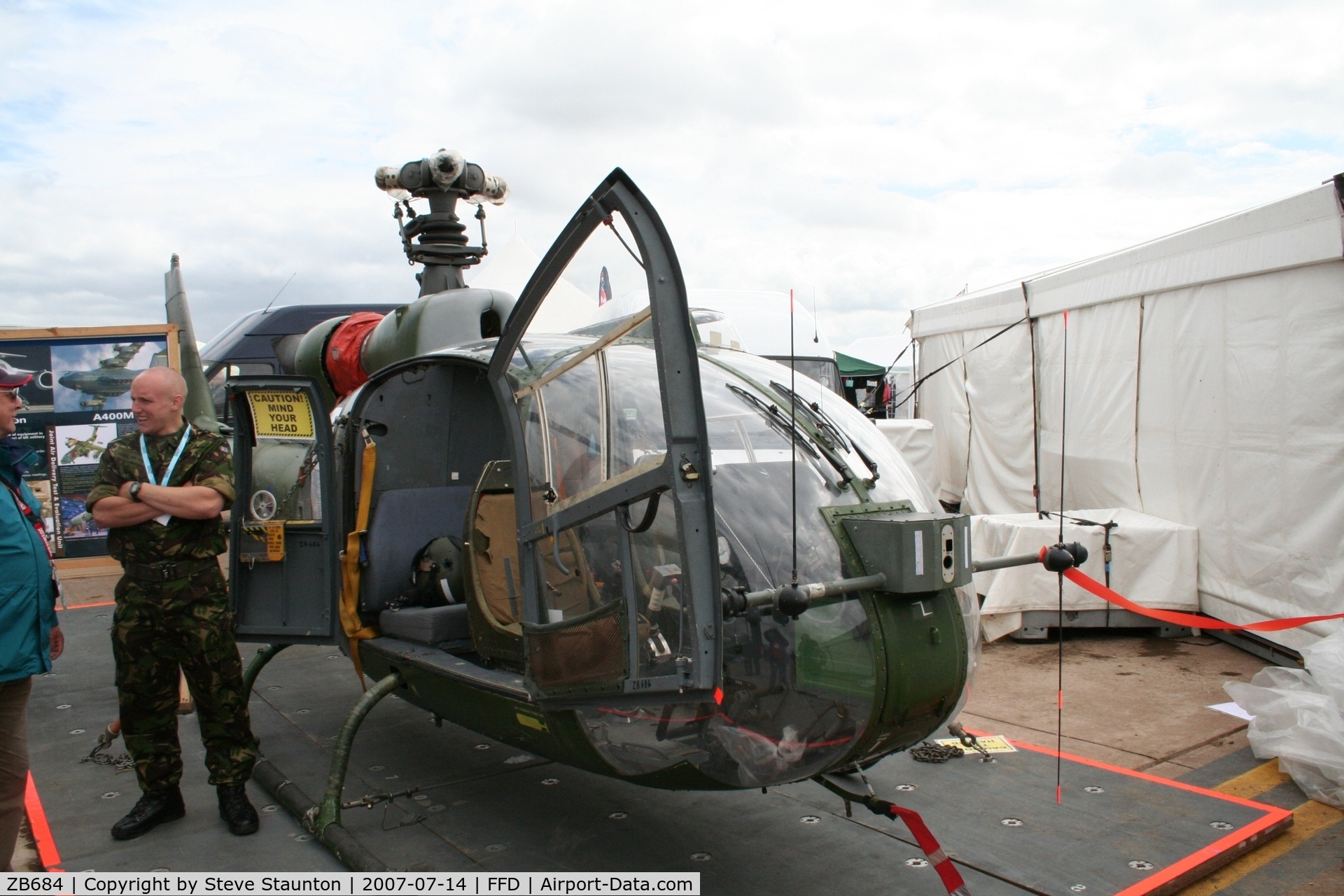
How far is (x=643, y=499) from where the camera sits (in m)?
2.46

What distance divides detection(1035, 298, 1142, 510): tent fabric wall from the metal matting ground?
12.6ft

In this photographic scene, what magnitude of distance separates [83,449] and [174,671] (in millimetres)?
4079

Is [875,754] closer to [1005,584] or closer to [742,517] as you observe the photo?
[742,517]

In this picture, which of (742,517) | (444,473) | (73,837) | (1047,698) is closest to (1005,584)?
(1047,698)

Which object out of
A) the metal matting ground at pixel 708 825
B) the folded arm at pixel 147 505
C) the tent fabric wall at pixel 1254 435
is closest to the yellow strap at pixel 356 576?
the metal matting ground at pixel 708 825

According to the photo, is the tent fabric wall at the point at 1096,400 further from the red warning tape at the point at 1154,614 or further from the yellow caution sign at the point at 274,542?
the yellow caution sign at the point at 274,542

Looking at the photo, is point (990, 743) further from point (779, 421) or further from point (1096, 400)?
point (1096, 400)

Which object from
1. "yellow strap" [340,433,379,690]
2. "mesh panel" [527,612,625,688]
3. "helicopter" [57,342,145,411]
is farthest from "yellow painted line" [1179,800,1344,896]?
"helicopter" [57,342,145,411]

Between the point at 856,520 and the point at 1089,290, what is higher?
the point at 1089,290

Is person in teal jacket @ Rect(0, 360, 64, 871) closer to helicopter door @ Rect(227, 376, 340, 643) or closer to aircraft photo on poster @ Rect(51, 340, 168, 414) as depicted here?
helicopter door @ Rect(227, 376, 340, 643)

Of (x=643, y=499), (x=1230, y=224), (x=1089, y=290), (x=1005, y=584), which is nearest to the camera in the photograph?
(x=643, y=499)

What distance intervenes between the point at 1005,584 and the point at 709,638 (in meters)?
4.74

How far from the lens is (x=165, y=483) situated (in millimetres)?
3562

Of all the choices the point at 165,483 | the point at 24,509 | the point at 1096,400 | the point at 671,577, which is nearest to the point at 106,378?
the point at 165,483
